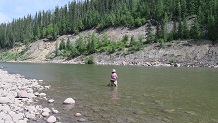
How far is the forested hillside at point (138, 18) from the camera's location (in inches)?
3684

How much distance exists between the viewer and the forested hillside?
93562mm

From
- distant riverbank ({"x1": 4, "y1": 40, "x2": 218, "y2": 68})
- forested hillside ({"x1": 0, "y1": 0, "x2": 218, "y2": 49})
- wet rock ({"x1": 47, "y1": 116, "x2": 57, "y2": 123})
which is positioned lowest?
wet rock ({"x1": 47, "y1": 116, "x2": 57, "y2": 123})

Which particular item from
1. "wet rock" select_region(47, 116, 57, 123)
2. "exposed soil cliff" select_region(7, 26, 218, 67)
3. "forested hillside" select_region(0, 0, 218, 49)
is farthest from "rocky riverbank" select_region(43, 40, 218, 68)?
"wet rock" select_region(47, 116, 57, 123)

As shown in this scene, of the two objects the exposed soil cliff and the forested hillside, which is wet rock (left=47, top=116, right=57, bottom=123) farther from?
the forested hillside

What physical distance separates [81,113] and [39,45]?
141059 millimetres

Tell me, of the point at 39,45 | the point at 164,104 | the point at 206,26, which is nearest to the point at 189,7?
the point at 206,26

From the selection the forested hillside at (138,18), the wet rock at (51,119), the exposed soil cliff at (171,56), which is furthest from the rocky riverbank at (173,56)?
the wet rock at (51,119)

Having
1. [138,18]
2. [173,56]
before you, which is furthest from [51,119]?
[138,18]

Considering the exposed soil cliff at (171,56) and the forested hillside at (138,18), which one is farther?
the forested hillside at (138,18)

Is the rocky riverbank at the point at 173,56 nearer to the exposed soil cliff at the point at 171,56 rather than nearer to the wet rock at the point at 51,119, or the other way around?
the exposed soil cliff at the point at 171,56

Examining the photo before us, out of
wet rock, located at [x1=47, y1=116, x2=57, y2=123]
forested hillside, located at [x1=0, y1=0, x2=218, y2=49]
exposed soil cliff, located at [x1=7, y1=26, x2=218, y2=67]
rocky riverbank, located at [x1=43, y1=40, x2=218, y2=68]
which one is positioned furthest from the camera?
forested hillside, located at [x1=0, y1=0, x2=218, y2=49]

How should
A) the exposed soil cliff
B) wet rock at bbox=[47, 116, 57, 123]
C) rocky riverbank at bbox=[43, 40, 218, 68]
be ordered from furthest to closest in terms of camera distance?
the exposed soil cliff
rocky riverbank at bbox=[43, 40, 218, 68]
wet rock at bbox=[47, 116, 57, 123]

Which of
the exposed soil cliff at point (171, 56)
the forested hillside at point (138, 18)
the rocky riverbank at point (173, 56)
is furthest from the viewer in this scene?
the forested hillside at point (138, 18)

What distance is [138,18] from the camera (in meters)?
123
